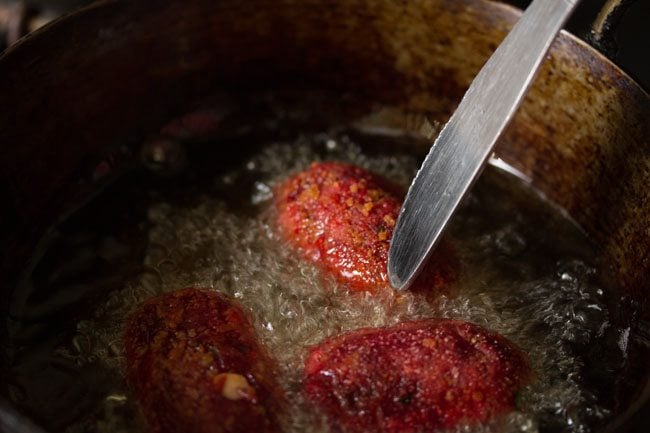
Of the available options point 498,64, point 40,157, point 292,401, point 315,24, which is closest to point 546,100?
point 498,64

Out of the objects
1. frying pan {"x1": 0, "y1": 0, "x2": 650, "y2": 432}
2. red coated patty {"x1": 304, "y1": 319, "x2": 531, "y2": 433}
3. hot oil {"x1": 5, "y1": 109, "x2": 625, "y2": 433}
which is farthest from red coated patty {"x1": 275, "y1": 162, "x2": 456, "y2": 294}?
frying pan {"x1": 0, "y1": 0, "x2": 650, "y2": 432}

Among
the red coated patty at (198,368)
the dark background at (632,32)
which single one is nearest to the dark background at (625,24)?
the dark background at (632,32)

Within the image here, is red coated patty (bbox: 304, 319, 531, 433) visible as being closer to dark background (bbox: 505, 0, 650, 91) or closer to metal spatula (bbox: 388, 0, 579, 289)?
metal spatula (bbox: 388, 0, 579, 289)

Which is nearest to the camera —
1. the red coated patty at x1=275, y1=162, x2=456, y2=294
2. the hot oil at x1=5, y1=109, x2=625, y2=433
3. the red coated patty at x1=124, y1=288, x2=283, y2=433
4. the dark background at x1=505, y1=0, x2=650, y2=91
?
the red coated patty at x1=124, y1=288, x2=283, y2=433

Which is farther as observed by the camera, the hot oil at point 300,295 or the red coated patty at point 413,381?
the hot oil at point 300,295

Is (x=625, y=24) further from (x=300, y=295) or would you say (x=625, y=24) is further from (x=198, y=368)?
(x=198, y=368)

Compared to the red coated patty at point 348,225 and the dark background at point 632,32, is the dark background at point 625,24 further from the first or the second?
the red coated patty at point 348,225

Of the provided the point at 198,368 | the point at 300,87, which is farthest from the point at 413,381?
the point at 300,87

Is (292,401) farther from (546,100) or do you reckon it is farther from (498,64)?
(546,100)
